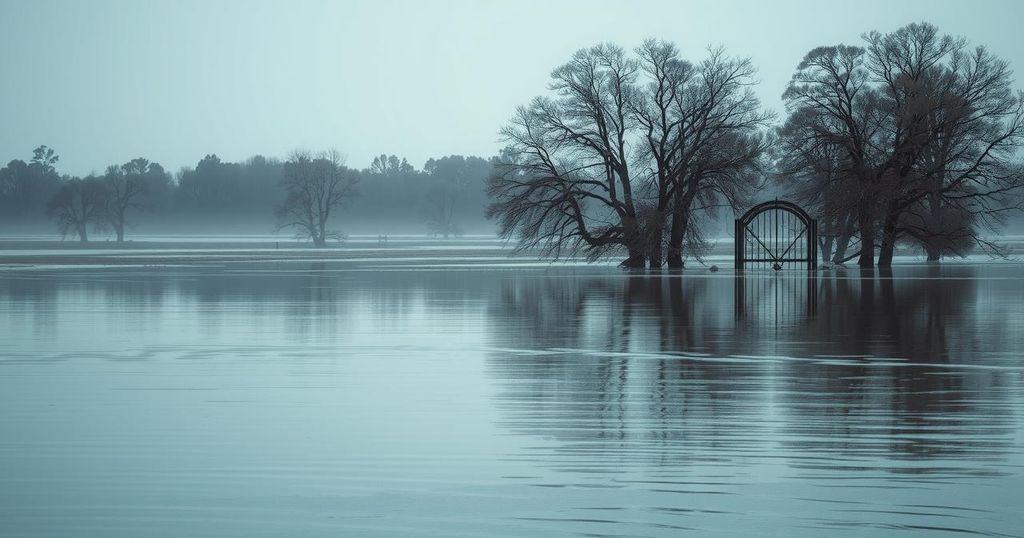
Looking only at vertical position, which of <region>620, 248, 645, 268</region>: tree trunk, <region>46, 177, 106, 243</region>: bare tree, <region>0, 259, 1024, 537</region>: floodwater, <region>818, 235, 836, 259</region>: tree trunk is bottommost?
<region>0, 259, 1024, 537</region>: floodwater

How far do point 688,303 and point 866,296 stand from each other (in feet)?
16.9

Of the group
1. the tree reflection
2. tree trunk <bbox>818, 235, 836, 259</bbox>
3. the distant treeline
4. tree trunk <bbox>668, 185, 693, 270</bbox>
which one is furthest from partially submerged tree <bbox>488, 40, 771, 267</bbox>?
the distant treeline

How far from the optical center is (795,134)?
53.8 metres

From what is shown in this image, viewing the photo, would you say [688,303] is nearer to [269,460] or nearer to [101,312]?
[101,312]

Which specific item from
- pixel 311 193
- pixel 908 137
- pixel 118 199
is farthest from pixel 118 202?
pixel 908 137

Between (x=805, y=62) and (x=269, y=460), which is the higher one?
(x=805, y=62)

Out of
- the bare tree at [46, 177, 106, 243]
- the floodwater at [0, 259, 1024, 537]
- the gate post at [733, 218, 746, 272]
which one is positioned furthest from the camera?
the bare tree at [46, 177, 106, 243]

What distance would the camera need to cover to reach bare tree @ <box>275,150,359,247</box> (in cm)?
9997

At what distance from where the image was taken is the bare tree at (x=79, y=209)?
110938 mm

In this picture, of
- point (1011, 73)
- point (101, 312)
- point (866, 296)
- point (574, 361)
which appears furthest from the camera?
point (1011, 73)

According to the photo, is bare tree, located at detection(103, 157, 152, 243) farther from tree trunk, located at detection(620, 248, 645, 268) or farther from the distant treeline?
tree trunk, located at detection(620, 248, 645, 268)

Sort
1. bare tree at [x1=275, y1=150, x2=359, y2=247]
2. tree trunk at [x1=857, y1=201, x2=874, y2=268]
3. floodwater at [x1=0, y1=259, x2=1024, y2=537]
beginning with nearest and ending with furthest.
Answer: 1. floodwater at [x1=0, y1=259, x2=1024, y2=537]
2. tree trunk at [x1=857, y1=201, x2=874, y2=268]
3. bare tree at [x1=275, y1=150, x2=359, y2=247]

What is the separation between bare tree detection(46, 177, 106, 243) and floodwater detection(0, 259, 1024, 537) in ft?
317

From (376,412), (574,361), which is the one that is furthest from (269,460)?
(574,361)
